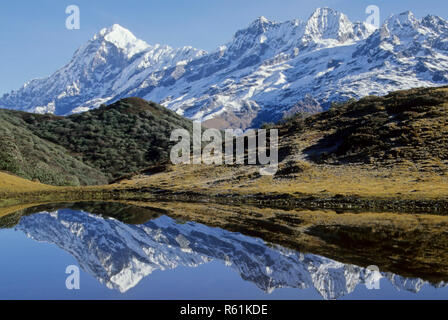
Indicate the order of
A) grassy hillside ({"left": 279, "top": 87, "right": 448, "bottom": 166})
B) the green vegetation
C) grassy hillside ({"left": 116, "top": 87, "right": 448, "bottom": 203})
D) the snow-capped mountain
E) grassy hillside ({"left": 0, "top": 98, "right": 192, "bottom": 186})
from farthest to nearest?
grassy hillside ({"left": 0, "top": 98, "right": 192, "bottom": 186}), the green vegetation, grassy hillside ({"left": 279, "top": 87, "right": 448, "bottom": 166}), grassy hillside ({"left": 116, "top": 87, "right": 448, "bottom": 203}), the snow-capped mountain

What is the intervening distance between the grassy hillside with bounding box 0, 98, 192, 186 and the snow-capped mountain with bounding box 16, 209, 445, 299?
64183 millimetres

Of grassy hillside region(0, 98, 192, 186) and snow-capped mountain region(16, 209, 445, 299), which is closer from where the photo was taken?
snow-capped mountain region(16, 209, 445, 299)

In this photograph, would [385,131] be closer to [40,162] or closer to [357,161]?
[357,161]

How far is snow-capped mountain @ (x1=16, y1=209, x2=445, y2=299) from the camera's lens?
15297 mm

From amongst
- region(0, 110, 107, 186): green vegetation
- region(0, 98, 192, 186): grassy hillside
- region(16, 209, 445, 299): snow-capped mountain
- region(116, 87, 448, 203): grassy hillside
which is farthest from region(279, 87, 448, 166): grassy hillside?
region(0, 98, 192, 186): grassy hillside

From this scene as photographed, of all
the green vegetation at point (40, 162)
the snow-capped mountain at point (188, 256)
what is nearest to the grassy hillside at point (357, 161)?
the green vegetation at point (40, 162)

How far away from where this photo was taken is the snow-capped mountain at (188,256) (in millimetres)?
15297

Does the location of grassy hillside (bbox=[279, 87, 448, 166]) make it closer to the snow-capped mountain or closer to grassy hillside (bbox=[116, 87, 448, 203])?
grassy hillside (bbox=[116, 87, 448, 203])

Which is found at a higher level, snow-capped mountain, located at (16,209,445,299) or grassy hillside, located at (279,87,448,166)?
grassy hillside, located at (279,87,448,166)

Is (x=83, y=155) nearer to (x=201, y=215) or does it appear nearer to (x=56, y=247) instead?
(x=201, y=215)

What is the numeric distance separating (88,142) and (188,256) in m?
122

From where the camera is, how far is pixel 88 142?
441ft

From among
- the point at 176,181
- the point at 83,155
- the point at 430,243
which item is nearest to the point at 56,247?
the point at 430,243

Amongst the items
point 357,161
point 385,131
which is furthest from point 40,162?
point 385,131
